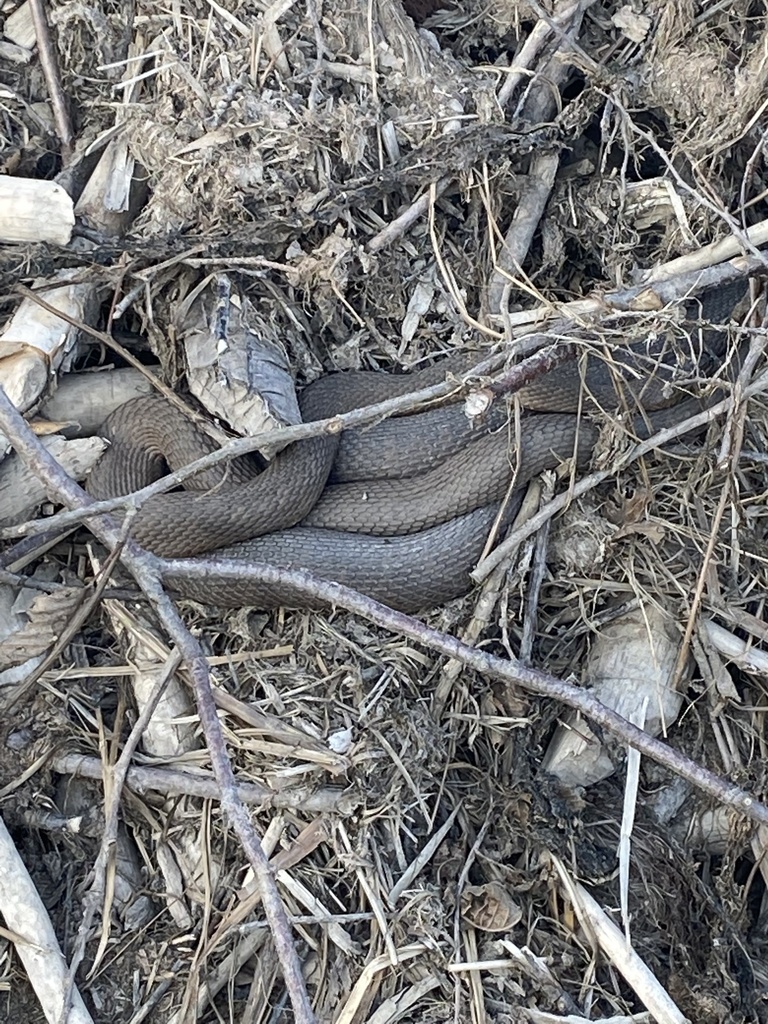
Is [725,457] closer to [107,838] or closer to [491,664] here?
[491,664]

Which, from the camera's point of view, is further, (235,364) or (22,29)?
(22,29)

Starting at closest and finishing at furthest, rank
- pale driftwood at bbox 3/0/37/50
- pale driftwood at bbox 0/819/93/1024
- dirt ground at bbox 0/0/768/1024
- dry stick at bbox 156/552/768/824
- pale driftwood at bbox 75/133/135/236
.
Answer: dry stick at bbox 156/552/768/824 < pale driftwood at bbox 0/819/93/1024 < dirt ground at bbox 0/0/768/1024 < pale driftwood at bbox 75/133/135/236 < pale driftwood at bbox 3/0/37/50

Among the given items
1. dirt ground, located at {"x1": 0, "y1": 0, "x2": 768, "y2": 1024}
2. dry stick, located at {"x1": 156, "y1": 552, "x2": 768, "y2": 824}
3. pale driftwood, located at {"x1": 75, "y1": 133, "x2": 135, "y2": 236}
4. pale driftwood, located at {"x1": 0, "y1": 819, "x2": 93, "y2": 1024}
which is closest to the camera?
dry stick, located at {"x1": 156, "y1": 552, "x2": 768, "y2": 824}

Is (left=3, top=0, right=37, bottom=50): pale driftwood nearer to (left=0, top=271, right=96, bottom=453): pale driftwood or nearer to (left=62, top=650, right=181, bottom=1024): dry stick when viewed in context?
(left=0, top=271, right=96, bottom=453): pale driftwood

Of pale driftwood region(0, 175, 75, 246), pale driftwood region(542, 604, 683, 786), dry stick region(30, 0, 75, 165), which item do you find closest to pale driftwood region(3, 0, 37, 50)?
dry stick region(30, 0, 75, 165)

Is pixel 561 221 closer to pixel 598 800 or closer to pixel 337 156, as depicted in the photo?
pixel 337 156

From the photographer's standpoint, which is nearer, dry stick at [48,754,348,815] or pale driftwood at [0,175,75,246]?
dry stick at [48,754,348,815]

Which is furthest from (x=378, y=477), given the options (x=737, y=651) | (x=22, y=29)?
(x=22, y=29)
